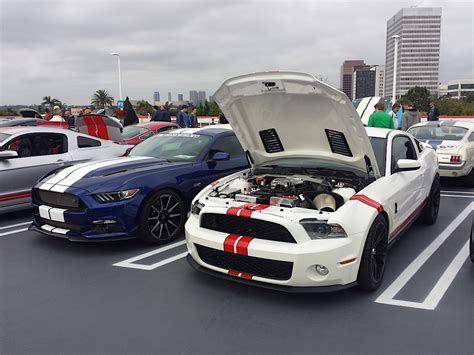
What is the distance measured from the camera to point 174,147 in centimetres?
602

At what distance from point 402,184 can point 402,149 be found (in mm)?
822

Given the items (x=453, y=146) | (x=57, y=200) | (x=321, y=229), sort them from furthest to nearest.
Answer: (x=453, y=146)
(x=57, y=200)
(x=321, y=229)

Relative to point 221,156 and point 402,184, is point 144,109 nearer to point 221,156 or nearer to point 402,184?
point 221,156

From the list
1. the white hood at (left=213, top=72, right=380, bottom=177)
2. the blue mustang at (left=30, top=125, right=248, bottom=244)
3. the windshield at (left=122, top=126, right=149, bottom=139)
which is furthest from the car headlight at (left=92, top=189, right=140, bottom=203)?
the windshield at (left=122, top=126, right=149, bottom=139)

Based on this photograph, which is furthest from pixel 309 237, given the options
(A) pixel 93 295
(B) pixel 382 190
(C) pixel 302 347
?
(A) pixel 93 295

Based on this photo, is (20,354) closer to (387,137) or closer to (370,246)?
(370,246)

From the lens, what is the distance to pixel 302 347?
286cm

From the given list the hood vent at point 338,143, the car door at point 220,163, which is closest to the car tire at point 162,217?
the car door at point 220,163

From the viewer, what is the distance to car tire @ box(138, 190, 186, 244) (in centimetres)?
486

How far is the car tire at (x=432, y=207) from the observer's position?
5.65m

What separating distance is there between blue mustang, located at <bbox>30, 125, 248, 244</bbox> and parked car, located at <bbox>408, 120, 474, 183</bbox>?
4.91 meters

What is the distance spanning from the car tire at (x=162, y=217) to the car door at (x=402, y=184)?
8.43ft

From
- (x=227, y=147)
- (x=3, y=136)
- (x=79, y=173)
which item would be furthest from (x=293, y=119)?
(x=3, y=136)

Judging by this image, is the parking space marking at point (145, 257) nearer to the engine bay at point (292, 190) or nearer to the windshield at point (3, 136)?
the engine bay at point (292, 190)
